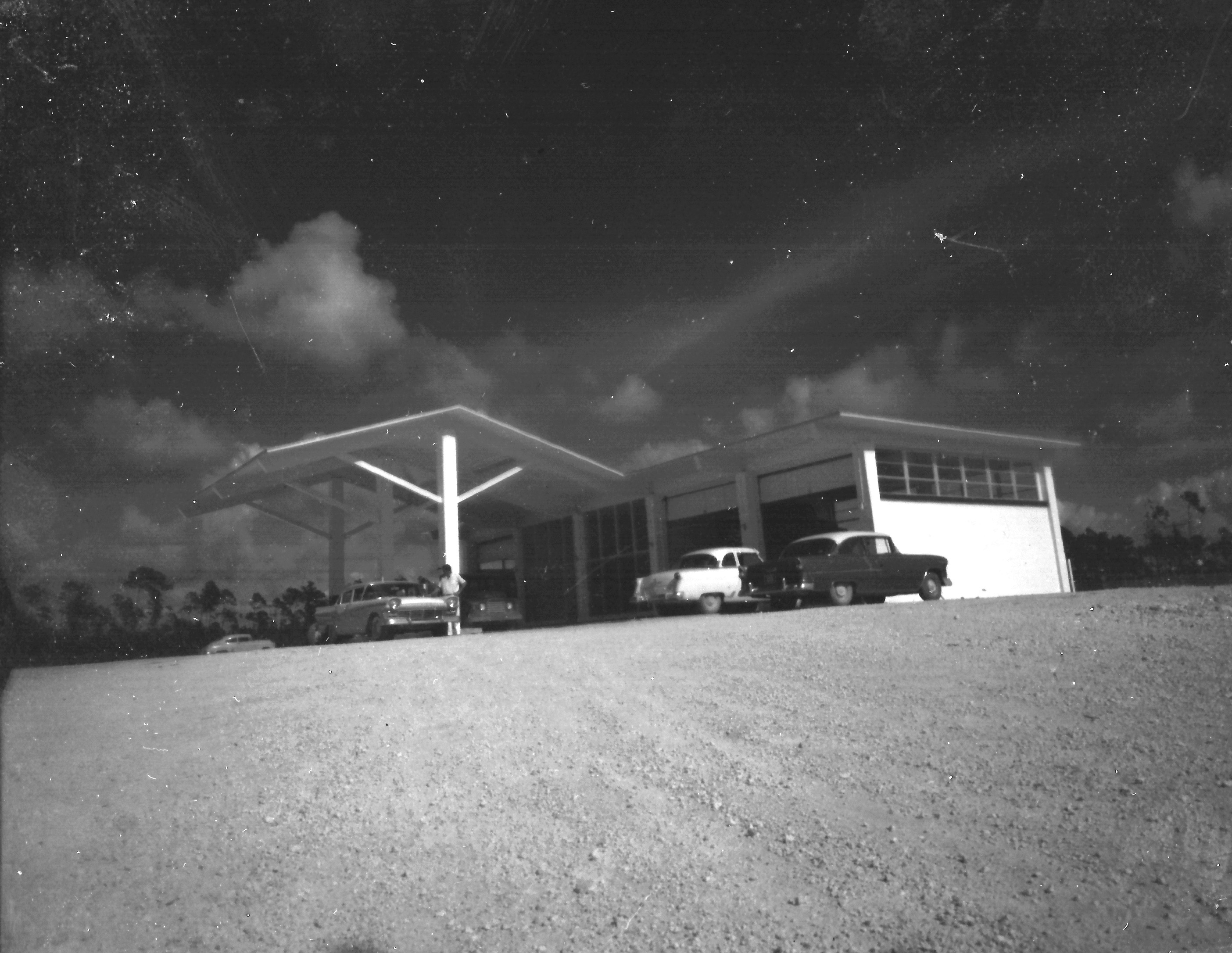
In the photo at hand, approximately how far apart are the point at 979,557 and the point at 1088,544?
3.62m

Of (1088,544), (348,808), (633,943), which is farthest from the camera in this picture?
Answer: (1088,544)

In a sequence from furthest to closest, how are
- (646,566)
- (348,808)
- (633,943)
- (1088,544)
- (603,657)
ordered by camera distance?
(646,566)
(1088,544)
(603,657)
(348,808)
(633,943)

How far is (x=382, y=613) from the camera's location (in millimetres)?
14695

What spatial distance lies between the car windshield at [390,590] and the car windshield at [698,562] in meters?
5.49

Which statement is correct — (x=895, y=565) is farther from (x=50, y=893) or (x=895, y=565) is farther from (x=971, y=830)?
(x=50, y=893)

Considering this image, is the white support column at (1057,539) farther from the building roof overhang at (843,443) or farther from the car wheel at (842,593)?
the car wheel at (842,593)

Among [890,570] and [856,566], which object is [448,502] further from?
[890,570]

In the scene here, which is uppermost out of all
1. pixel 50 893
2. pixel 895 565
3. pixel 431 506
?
pixel 431 506

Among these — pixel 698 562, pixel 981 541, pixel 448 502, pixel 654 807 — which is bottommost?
pixel 654 807

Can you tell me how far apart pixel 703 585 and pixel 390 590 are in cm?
625

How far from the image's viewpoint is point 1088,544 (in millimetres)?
16203

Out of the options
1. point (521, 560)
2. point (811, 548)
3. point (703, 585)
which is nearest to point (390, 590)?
point (703, 585)

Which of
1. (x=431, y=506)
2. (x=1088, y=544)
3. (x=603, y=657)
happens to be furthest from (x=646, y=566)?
(x=603, y=657)

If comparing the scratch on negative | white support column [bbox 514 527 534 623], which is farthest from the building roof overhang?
the scratch on negative
